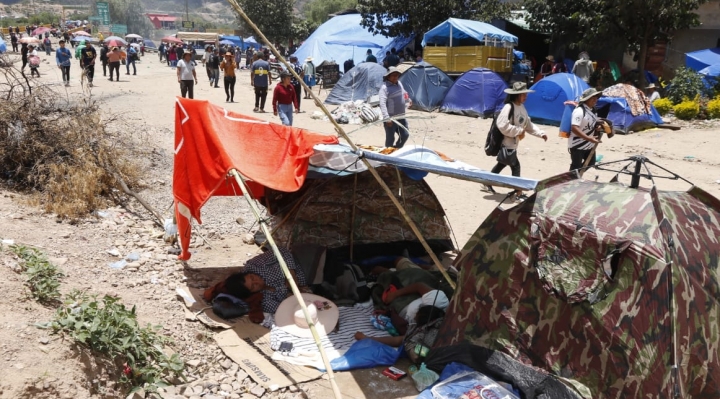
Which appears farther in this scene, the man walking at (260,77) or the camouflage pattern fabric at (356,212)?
the man walking at (260,77)

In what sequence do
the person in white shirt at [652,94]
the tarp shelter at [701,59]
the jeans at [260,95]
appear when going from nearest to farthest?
the jeans at [260,95], the person in white shirt at [652,94], the tarp shelter at [701,59]

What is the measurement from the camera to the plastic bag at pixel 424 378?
4688 millimetres

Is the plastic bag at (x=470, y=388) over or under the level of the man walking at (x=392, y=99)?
under

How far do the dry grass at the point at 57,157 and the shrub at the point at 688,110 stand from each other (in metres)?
13.4

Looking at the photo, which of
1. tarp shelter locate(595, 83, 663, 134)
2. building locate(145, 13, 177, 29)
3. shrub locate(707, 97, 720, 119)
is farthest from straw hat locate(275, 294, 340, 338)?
building locate(145, 13, 177, 29)

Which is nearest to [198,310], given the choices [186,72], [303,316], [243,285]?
[243,285]

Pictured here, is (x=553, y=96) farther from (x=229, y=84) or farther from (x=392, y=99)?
(x=229, y=84)

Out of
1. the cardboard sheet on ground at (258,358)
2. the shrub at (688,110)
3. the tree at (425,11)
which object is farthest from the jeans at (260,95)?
the cardboard sheet on ground at (258,358)

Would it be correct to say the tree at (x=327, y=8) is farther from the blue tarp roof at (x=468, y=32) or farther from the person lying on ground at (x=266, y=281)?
the person lying on ground at (x=266, y=281)

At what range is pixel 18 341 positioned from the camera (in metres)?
4.08

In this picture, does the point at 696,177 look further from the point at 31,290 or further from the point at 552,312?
the point at 31,290

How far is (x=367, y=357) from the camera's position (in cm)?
504

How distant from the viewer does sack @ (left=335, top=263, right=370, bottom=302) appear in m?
6.21

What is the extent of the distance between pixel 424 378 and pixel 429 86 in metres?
14.5
